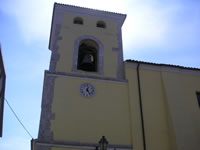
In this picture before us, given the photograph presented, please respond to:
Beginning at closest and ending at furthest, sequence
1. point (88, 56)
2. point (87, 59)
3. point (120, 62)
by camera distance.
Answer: point (87, 59), point (88, 56), point (120, 62)

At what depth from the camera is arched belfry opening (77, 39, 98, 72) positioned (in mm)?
11977

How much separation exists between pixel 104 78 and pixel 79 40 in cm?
244

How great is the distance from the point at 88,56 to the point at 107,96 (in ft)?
7.50

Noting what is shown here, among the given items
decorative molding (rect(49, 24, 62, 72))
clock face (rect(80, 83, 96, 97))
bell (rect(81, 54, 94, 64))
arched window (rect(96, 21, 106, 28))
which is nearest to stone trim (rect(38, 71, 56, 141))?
decorative molding (rect(49, 24, 62, 72))

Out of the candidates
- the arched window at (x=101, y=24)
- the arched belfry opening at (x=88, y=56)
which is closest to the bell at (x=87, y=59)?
the arched belfry opening at (x=88, y=56)

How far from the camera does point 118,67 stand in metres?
12.0

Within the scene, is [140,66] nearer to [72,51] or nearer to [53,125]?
[72,51]

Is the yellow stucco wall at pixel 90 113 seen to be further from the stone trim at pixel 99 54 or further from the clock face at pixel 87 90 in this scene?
the stone trim at pixel 99 54

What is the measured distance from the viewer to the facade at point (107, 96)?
977 cm

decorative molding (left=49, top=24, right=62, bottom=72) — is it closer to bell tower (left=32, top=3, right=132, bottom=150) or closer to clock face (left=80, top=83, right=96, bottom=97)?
bell tower (left=32, top=3, right=132, bottom=150)

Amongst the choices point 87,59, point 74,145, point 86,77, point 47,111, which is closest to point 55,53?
point 87,59

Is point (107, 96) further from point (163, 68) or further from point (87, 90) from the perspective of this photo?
point (163, 68)

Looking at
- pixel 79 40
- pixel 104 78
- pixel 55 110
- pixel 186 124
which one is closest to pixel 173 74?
pixel 186 124

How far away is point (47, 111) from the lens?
9.83 m
